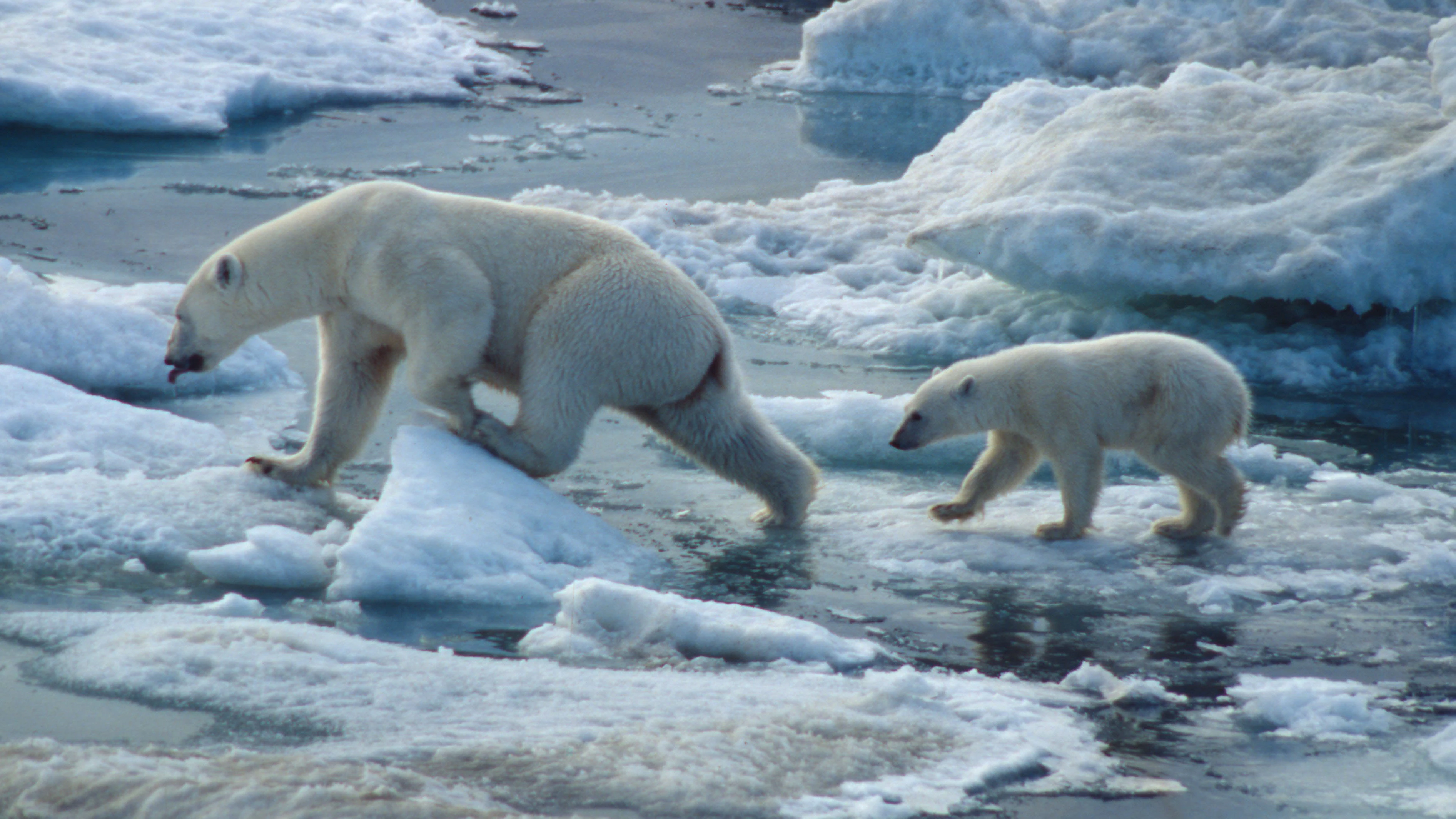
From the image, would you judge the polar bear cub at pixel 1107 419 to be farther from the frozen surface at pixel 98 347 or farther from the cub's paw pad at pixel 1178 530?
the frozen surface at pixel 98 347

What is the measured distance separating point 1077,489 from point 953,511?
50 cm

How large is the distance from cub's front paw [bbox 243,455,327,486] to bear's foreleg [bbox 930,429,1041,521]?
96.7 inches

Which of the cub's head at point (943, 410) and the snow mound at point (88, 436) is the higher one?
the cub's head at point (943, 410)

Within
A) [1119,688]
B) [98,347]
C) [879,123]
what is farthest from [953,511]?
[879,123]

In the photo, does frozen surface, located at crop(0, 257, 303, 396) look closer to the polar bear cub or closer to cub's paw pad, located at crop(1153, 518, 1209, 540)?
the polar bear cub

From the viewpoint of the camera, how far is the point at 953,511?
5.70m

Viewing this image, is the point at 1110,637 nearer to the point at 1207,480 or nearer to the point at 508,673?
the point at 1207,480

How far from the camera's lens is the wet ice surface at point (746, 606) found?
3.38 metres

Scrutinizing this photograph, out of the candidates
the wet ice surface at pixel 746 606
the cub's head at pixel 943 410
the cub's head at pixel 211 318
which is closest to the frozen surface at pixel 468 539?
the wet ice surface at pixel 746 606

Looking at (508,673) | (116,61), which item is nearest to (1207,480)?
(508,673)

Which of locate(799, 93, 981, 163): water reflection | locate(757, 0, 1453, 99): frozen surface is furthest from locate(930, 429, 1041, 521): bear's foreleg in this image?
locate(757, 0, 1453, 99): frozen surface

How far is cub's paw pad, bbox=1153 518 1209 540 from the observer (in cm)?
563

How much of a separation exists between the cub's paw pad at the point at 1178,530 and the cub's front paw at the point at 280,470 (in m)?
3.31

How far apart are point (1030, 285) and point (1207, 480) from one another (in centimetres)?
335
